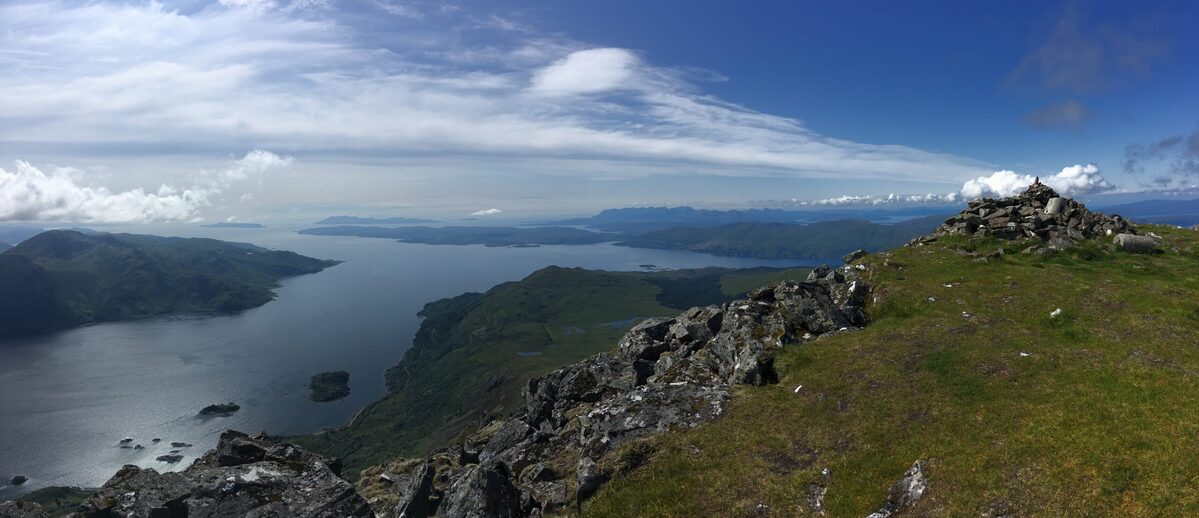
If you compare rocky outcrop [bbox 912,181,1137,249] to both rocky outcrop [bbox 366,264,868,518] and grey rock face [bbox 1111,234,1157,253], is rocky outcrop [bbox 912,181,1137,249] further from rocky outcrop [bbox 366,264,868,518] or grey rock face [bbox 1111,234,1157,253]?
rocky outcrop [bbox 366,264,868,518]

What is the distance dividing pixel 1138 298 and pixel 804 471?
104ft

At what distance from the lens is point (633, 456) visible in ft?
81.6

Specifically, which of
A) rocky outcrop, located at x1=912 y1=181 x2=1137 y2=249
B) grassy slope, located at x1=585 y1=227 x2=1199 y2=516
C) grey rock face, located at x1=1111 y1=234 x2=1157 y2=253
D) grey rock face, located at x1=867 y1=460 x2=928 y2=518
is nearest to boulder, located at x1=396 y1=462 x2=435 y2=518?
grassy slope, located at x1=585 y1=227 x2=1199 y2=516

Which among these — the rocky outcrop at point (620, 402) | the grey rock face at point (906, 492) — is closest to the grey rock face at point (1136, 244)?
the rocky outcrop at point (620, 402)

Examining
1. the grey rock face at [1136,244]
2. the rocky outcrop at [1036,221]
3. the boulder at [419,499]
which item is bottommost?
the boulder at [419,499]

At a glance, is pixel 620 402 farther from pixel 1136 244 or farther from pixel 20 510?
pixel 1136 244

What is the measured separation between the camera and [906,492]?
19.8m

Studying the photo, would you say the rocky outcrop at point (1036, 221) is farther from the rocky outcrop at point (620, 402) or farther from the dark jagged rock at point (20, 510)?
the dark jagged rock at point (20, 510)

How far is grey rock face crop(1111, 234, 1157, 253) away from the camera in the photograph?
4684 centimetres

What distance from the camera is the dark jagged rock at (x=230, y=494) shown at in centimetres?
2288

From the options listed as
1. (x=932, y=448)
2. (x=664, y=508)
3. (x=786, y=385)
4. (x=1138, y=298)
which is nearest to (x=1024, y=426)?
(x=932, y=448)

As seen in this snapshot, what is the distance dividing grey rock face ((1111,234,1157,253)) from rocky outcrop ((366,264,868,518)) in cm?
2498

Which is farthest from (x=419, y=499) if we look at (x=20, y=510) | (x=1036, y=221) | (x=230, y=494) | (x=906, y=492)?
(x=1036, y=221)

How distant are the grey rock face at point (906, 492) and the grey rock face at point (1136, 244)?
45.7 meters
